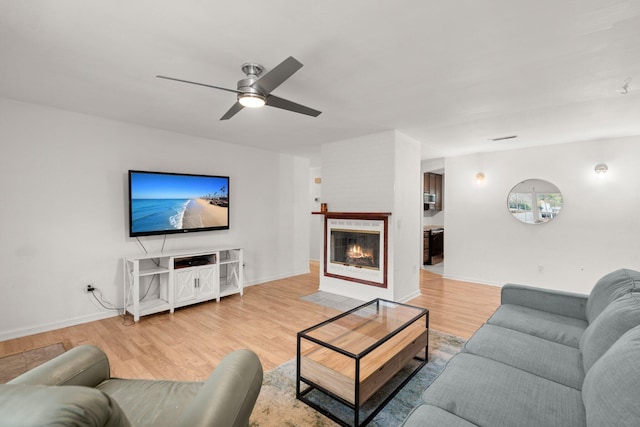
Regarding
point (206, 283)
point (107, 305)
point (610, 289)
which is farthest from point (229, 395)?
point (107, 305)

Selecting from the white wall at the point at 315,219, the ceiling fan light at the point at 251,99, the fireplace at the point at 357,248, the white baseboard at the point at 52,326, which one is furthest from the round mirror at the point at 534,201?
the white baseboard at the point at 52,326

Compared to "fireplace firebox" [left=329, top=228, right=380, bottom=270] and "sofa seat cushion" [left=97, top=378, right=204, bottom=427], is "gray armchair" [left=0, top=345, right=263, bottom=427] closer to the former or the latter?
Result: "sofa seat cushion" [left=97, top=378, right=204, bottom=427]

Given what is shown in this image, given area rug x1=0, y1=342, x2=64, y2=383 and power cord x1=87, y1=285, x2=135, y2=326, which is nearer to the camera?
area rug x1=0, y1=342, x2=64, y2=383

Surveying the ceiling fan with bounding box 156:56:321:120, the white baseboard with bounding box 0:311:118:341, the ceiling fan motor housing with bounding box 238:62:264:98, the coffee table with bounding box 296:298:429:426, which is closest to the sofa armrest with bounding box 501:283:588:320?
the coffee table with bounding box 296:298:429:426

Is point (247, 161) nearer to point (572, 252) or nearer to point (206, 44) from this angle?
point (206, 44)

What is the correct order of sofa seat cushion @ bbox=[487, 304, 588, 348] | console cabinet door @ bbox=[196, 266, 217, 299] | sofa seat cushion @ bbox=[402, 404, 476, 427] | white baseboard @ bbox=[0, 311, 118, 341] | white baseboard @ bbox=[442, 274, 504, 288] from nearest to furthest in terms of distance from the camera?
1. sofa seat cushion @ bbox=[402, 404, 476, 427]
2. sofa seat cushion @ bbox=[487, 304, 588, 348]
3. white baseboard @ bbox=[0, 311, 118, 341]
4. console cabinet door @ bbox=[196, 266, 217, 299]
5. white baseboard @ bbox=[442, 274, 504, 288]

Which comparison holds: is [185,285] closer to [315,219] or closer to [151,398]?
[151,398]

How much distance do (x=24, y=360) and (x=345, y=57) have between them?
3.79 meters

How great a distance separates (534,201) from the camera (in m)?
4.86

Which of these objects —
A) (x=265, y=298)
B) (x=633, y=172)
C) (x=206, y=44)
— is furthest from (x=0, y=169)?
(x=633, y=172)

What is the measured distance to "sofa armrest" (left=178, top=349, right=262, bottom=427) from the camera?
0.98m

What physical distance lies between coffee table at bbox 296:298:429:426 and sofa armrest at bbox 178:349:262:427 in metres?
0.69

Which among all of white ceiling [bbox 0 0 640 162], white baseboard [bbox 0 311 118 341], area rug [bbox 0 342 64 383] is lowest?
area rug [bbox 0 342 64 383]

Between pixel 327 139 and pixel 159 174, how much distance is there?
97.4 inches
